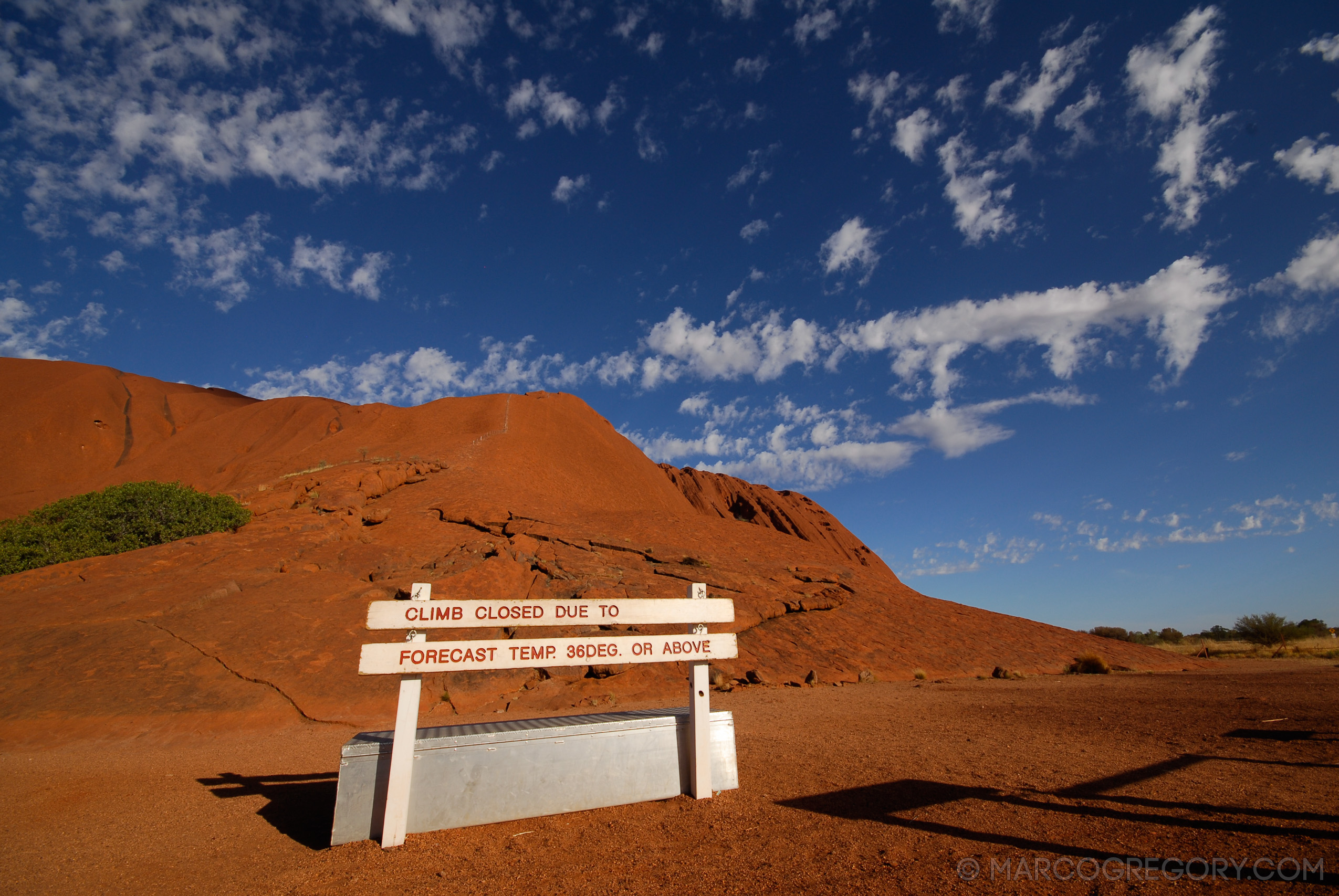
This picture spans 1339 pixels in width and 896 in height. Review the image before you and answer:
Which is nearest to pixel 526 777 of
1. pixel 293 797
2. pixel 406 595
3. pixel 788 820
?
pixel 788 820

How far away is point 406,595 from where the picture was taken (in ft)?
43.2

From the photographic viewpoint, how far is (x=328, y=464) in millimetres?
26719

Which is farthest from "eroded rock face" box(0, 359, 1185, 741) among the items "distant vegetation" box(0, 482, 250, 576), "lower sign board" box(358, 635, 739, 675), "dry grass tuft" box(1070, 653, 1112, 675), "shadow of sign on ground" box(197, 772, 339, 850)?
"lower sign board" box(358, 635, 739, 675)

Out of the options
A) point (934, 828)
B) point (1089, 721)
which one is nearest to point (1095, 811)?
point (934, 828)

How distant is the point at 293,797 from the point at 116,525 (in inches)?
728

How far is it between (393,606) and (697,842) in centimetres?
283

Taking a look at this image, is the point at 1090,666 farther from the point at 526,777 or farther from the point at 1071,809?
the point at 526,777

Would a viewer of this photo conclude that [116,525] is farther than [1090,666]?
Yes

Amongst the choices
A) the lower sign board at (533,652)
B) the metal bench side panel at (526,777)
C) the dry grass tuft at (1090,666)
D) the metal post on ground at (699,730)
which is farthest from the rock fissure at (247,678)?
the dry grass tuft at (1090,666)

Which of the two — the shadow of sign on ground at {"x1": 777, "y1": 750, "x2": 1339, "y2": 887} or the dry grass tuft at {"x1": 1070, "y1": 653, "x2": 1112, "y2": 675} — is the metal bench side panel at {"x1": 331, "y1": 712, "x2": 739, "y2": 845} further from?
the dry grass tuft at {"x1": 1070, "y1": 653, "x2": 1112, "y2": 675}

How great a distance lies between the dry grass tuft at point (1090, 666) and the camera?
16.5 metres

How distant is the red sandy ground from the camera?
349 cm

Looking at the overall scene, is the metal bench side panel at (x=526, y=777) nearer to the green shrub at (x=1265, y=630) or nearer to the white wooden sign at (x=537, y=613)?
the white wooden sign at (x=537, y=613)

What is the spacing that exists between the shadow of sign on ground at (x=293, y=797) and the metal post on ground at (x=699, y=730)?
9.51 ft
